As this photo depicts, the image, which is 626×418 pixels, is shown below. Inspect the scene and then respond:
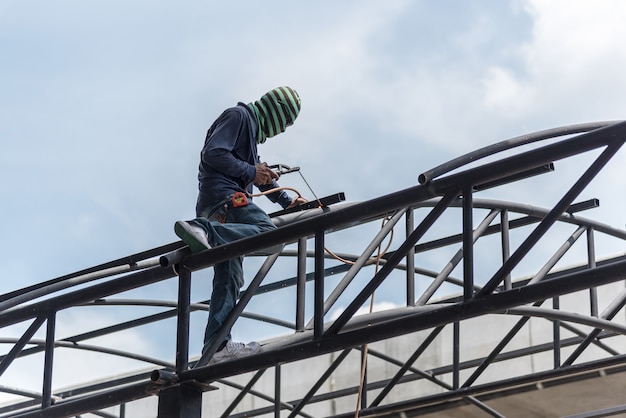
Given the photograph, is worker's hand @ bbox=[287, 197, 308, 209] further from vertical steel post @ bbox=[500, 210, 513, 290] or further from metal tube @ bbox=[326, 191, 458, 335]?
vertical steel post @ bbox=[500, 210, 513, 290]

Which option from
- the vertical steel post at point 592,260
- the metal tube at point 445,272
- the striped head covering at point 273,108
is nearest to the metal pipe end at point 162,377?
the striped head covering at point 273,108

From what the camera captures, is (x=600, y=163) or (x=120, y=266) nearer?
(x=600, y=163)

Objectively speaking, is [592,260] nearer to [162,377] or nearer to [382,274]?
[382,274]

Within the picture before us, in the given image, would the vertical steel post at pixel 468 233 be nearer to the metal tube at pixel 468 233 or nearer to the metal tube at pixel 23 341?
the metal tube at pixel 468 233

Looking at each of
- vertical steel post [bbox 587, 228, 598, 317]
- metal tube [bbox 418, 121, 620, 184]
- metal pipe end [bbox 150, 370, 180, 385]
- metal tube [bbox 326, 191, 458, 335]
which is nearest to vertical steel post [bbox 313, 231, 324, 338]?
metal tube [bbox 326, 191, 458, 335]

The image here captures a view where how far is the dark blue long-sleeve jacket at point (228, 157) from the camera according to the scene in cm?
767

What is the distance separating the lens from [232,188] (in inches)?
307

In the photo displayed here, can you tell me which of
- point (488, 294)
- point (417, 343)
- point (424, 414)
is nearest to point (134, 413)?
point (417, 343)

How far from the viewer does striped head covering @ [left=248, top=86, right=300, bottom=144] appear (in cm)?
803

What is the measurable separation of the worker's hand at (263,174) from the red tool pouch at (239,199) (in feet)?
0.85

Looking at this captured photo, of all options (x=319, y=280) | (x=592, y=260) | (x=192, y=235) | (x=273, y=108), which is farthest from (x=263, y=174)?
(x=592, y=260)

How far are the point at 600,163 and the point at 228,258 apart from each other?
8.25 feet

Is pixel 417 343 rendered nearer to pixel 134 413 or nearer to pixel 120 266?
pixel 134 413

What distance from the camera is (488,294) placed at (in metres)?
6.48
